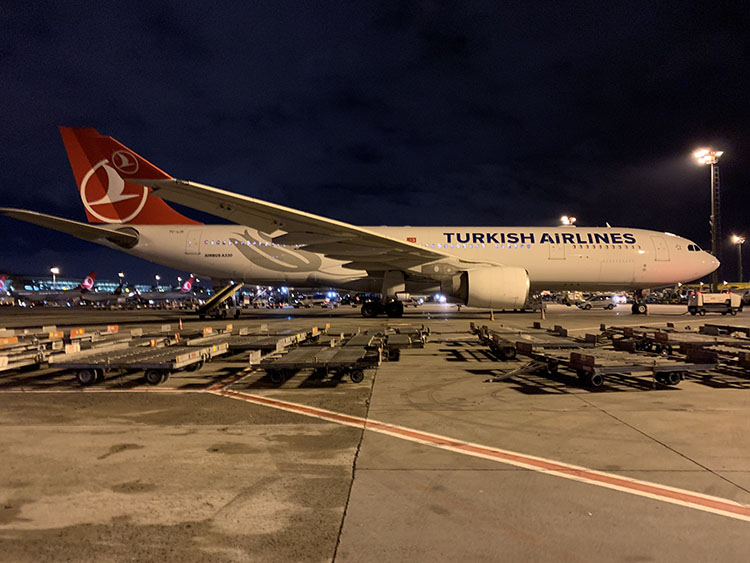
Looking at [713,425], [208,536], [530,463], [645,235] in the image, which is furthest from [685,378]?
[645,235]

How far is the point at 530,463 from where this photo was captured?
11.4 feet

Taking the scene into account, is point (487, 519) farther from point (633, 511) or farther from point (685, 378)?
point (685, 378)

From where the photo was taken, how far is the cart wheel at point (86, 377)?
6.49 metres

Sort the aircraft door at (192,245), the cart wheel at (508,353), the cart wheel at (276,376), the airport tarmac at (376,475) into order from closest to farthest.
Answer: the airport tarmac at (376,475)
the cart wheel at (276,376)
the cart wheel at (508,353)
the aircraft door at (192,245)

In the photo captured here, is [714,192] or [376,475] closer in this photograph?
[376,475]

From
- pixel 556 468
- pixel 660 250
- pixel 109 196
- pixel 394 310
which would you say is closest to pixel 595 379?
pixel 556 468

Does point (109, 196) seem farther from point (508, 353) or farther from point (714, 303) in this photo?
point (714, 303)

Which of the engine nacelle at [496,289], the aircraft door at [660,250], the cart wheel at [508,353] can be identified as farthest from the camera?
the aircraft door at [660,250]

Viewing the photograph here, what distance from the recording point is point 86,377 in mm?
6500

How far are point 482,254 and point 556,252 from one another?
10.9ft

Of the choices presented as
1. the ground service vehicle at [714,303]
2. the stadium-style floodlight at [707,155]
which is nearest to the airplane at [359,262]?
the ground service vehicle at [714,303]

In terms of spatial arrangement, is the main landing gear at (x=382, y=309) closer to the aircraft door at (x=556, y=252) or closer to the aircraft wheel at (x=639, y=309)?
the aircraft door at (x=556, y=252)

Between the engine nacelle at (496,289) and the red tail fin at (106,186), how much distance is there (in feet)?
43.1

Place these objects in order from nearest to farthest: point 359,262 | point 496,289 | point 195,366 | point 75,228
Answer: point 195,366 < point 496,289 < point 75,228 < point 359,262
